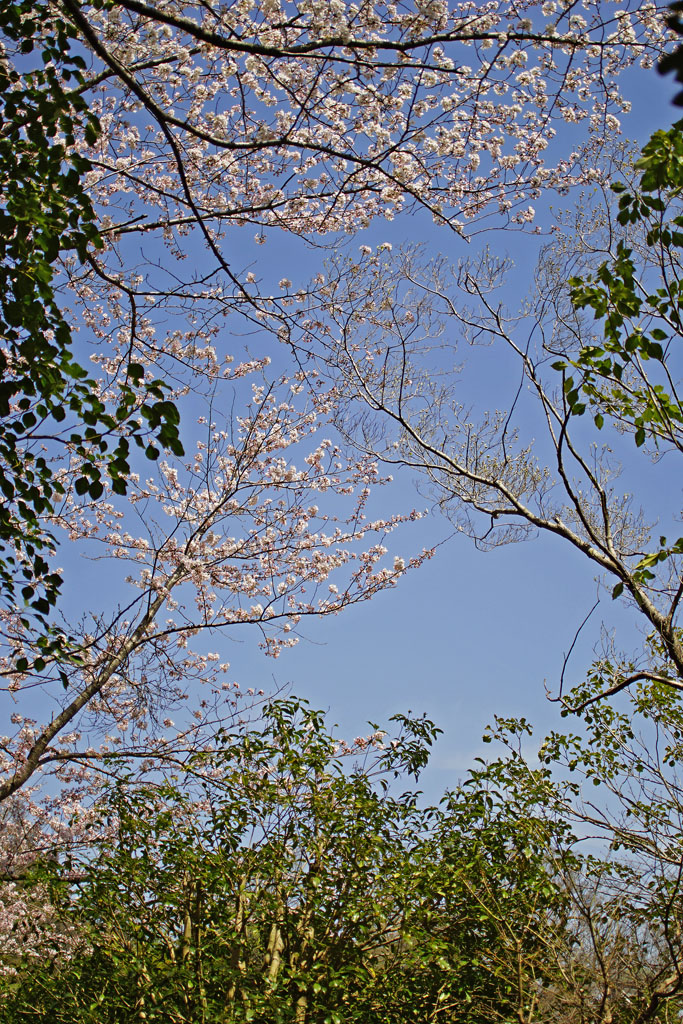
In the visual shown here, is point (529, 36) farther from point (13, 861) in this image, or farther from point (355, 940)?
point (13, 861)

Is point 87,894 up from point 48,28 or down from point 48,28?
down

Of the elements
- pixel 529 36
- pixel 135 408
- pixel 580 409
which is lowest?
pixel 135 408

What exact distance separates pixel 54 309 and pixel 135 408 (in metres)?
0.57

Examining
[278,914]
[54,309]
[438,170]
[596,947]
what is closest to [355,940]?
[278,914]

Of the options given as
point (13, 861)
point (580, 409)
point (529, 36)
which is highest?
point (529, 36)

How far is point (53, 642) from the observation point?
3414mm

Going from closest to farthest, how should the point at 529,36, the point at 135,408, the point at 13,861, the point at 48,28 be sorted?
the point at 135,408
the point at 529,36
the point at 48,28
the point at 13,861

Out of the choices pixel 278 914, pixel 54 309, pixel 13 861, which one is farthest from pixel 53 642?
pixel 13 861

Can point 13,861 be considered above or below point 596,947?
above

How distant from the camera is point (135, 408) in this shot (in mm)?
2885

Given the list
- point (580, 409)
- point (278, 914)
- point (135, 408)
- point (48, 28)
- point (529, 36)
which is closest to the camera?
point (135, 408)

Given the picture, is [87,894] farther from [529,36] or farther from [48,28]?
[529,36]

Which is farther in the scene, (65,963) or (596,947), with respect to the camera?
(65,963)

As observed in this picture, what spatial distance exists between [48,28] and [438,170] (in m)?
2.38
